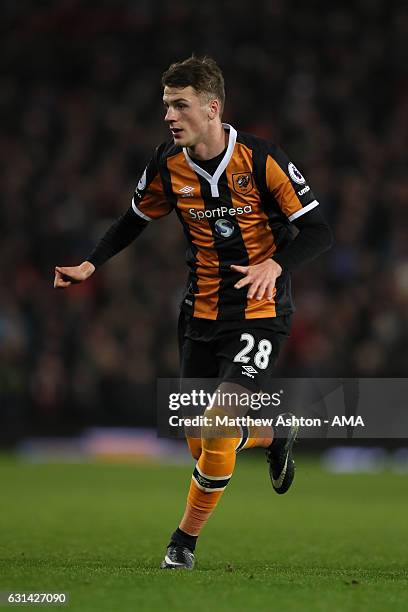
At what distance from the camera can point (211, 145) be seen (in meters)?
5.95

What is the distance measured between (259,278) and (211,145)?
2.66 ft

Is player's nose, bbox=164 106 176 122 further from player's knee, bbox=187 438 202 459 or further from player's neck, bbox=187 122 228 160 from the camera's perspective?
player's knee, bbox=187 438 202 459

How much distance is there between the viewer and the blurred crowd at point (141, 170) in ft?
48.3

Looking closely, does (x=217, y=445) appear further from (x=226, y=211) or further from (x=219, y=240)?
(x=226, y=211)

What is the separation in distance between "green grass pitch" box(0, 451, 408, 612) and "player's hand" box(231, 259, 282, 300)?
1.22 metres

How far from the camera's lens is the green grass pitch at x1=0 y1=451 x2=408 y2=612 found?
482cm

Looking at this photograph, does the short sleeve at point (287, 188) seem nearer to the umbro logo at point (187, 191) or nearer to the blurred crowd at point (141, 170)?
the umbro logo at point (187, 191)

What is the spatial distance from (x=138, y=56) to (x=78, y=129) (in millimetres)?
1675

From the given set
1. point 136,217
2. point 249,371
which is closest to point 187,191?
point 136,217

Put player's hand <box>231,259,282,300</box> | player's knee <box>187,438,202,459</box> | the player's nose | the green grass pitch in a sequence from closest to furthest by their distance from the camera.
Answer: the green grass pitch, player's hand <box>231,259,282,300</box>, the player's nose, player's knee <box>187,438,202,459</box>

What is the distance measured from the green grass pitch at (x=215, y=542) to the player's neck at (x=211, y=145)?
1.93 m

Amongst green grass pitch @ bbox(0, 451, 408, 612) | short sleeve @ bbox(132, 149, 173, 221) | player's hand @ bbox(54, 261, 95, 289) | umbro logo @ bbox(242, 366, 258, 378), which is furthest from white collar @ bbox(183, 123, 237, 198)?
green grass pitch @ bbox(0, 451, 408, 612)

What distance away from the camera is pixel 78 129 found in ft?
58.9

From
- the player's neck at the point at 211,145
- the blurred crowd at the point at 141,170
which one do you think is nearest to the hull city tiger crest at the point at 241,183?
the player's neck at the point at 211,145
